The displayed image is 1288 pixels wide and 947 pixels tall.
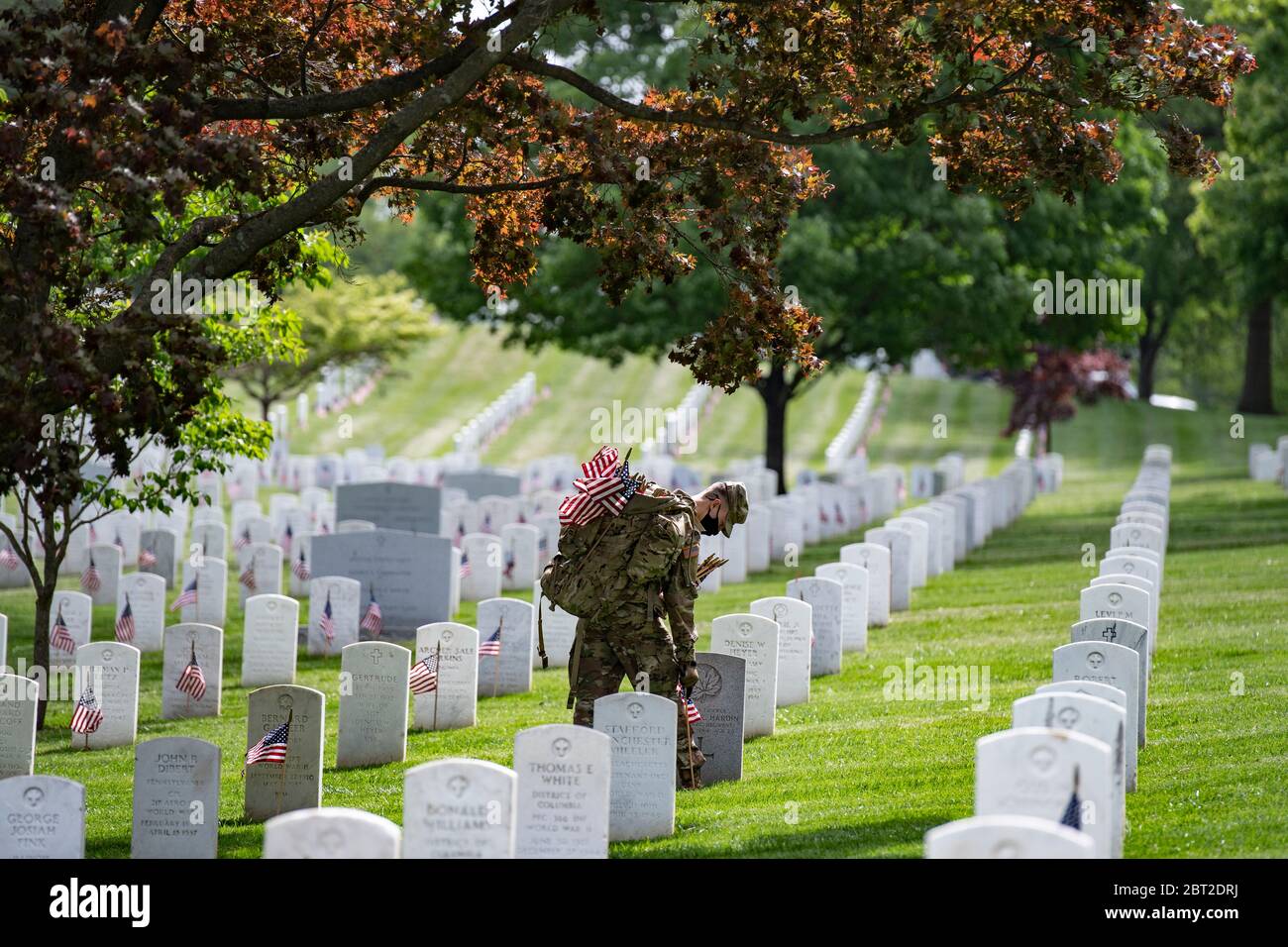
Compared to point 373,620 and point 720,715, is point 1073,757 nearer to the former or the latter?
point 720,715

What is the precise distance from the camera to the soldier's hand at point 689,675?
10.6m

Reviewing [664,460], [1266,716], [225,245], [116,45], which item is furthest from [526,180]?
[664,460]

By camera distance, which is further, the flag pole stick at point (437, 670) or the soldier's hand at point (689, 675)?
the flag pole stick at point (437, 670)

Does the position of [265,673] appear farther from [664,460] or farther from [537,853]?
[664,460]

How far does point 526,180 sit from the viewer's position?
40.3ft

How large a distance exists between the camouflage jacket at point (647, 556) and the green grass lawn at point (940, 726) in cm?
128

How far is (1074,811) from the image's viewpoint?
7.31 m

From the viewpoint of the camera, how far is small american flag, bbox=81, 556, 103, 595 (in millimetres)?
21328

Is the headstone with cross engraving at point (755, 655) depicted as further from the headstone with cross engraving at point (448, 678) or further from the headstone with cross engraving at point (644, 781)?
the headstone with cross engraving at point (644, 781)

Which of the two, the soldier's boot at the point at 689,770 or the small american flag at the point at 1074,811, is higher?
the small american flag at the point at 1074,811

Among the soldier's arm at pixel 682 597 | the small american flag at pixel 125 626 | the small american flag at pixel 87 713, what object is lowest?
the small american flag at pixel 87 713

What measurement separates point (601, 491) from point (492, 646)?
5.46 metres

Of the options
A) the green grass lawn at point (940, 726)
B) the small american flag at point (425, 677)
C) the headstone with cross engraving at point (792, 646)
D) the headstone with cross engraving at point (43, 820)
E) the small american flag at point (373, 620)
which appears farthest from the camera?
the small american flag at point (373, 620)

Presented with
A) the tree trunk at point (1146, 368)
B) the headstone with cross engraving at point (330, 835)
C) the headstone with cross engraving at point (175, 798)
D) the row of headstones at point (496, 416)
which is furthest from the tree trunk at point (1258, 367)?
the headstone with cross engraving at point (330, 835)
